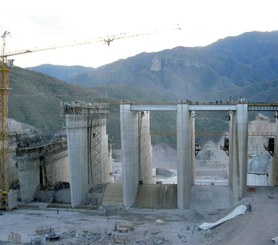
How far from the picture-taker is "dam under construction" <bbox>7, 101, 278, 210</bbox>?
135 feet

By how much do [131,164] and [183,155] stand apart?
5488 millimetres

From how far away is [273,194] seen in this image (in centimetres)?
3947

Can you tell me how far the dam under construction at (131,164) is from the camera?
41.1m

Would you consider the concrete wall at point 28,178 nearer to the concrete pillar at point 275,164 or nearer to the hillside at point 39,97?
the concrete pillar at point 275,164

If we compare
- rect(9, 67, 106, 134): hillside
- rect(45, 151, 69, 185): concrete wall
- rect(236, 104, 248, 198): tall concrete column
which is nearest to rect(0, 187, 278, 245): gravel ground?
rect(236, 104, 248, 198): tall concrete column

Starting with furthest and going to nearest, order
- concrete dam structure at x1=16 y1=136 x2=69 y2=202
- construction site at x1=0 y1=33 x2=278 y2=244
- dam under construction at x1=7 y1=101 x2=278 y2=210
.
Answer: concrete dam structure at x1=16 y1=136 x2=69 y2=202
dam under construction at x1=7 y1=101 x2=278 y2=210
construction site at x1=0 y1=33 x2=278 y2=244

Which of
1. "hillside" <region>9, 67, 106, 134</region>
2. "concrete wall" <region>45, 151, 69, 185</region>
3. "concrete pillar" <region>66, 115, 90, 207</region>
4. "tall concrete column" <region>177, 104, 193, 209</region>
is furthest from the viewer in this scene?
"hillside" <region>9, 67, 106, 134</region>

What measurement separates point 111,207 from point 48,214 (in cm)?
636

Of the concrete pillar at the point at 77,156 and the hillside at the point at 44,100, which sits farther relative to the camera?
the hillside at the point at 44,100

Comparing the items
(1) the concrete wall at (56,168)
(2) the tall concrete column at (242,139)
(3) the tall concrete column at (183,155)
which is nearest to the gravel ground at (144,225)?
(3) the tall concrete column at (183,155)

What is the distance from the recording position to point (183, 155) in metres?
41.1

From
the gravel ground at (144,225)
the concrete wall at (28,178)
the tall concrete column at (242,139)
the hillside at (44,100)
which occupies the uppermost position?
the hillside at (44,100)

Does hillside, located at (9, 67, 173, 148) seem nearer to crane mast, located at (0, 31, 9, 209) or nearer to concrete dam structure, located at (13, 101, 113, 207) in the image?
concrete dam structure, located at (13, 101, 113, 207)

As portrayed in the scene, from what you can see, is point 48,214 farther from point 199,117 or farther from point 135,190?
point 199,117
